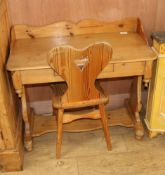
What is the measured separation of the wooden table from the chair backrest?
120mm

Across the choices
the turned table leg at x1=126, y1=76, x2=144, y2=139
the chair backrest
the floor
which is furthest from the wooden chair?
the turned table leg at x1=126, y1=76, x2=144, y2=139

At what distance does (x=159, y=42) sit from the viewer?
178 cm

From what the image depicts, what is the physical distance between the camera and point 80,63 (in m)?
1.55

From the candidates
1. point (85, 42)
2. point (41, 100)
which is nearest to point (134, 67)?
point (85, 42)

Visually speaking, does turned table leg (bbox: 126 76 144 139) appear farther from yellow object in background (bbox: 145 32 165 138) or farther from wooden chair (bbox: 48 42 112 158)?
wooden chair (bbox: 48 42 112 158)

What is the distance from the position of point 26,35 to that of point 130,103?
1.04m

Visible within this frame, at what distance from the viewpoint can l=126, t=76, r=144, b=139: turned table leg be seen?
202 cm

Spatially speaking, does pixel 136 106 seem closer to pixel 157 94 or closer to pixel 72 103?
pixel 157 94

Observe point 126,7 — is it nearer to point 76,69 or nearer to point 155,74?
point 155,74

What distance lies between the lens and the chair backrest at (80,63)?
1503 millimetres

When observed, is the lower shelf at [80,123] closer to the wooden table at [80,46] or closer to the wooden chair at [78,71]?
the wooden table at [80,46]

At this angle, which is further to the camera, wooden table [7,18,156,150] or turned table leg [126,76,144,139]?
turned table leg [126,76,144,139]

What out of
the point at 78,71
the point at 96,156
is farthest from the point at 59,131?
the point at 78,71

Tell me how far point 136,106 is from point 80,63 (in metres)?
0.75
